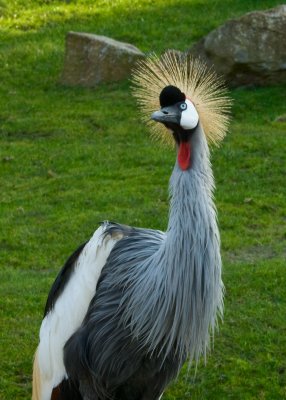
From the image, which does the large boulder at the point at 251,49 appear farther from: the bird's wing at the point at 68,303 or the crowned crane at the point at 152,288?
the bird's wing at the point at 68,303

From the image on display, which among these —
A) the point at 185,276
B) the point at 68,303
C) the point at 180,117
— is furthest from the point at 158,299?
the point at 180,117

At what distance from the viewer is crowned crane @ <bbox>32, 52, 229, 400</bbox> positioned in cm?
371

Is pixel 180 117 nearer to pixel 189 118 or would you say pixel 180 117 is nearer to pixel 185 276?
pixel 189 118

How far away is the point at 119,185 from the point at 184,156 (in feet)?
13.4

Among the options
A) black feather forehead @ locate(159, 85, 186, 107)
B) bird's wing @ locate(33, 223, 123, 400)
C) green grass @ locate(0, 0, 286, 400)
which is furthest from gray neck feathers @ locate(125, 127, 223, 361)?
green grass @ locate(0, 0, 286, 400)

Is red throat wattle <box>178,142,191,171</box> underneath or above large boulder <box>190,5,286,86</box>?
underneath

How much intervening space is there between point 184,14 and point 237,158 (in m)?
4.63

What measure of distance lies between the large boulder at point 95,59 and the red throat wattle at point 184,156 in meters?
6.48

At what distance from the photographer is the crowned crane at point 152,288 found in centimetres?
371

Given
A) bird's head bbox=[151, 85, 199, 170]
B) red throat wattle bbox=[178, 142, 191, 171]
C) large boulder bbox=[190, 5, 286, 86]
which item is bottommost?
red throat wattle bbox=[178, 142, 191, 171]

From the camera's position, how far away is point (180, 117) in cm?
365

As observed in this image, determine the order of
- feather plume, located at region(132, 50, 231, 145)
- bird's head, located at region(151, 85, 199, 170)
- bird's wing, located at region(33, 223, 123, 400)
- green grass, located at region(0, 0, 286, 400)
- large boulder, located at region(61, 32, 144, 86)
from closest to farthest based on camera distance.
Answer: bird's head, located at region(151, 85, 199, 170) → feather plume, located at region(132, 50, 231, 145) → bird's wing, located at region(33, 223, 123, 400) → green grass, located at region(0, 0, 286, 400) → large boulder, located at region(61, 32, 144, 86)

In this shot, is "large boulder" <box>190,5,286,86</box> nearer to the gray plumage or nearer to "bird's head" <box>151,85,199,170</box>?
the gray plumage

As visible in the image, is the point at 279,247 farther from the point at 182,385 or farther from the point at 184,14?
the point at 184,14
